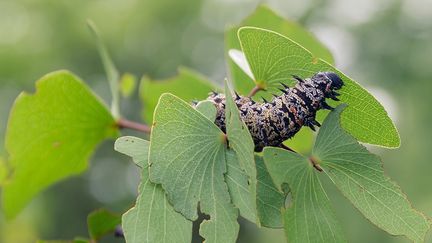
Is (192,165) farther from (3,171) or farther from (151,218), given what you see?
(3,171)

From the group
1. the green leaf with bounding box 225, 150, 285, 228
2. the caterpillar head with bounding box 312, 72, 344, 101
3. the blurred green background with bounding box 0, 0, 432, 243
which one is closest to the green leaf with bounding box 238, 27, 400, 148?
the caterpillar head with bounding box 312, 72, 344, 101

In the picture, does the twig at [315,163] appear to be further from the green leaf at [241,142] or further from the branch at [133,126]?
the branch at [133,126]

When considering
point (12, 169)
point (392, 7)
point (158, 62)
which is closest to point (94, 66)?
point (158, 62)

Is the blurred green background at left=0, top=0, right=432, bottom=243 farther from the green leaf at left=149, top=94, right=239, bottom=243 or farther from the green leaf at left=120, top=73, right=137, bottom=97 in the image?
the green leaf at left=149, top=94, right=239, bottom=243

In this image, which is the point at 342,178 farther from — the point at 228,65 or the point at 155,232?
the point at 228,65

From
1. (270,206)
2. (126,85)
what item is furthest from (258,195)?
(126,85)

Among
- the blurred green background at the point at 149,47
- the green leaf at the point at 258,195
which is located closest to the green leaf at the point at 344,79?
the green leaf at the point at 258,195

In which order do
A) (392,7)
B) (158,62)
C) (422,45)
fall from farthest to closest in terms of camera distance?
(158,62), (392,7), (422,45)
